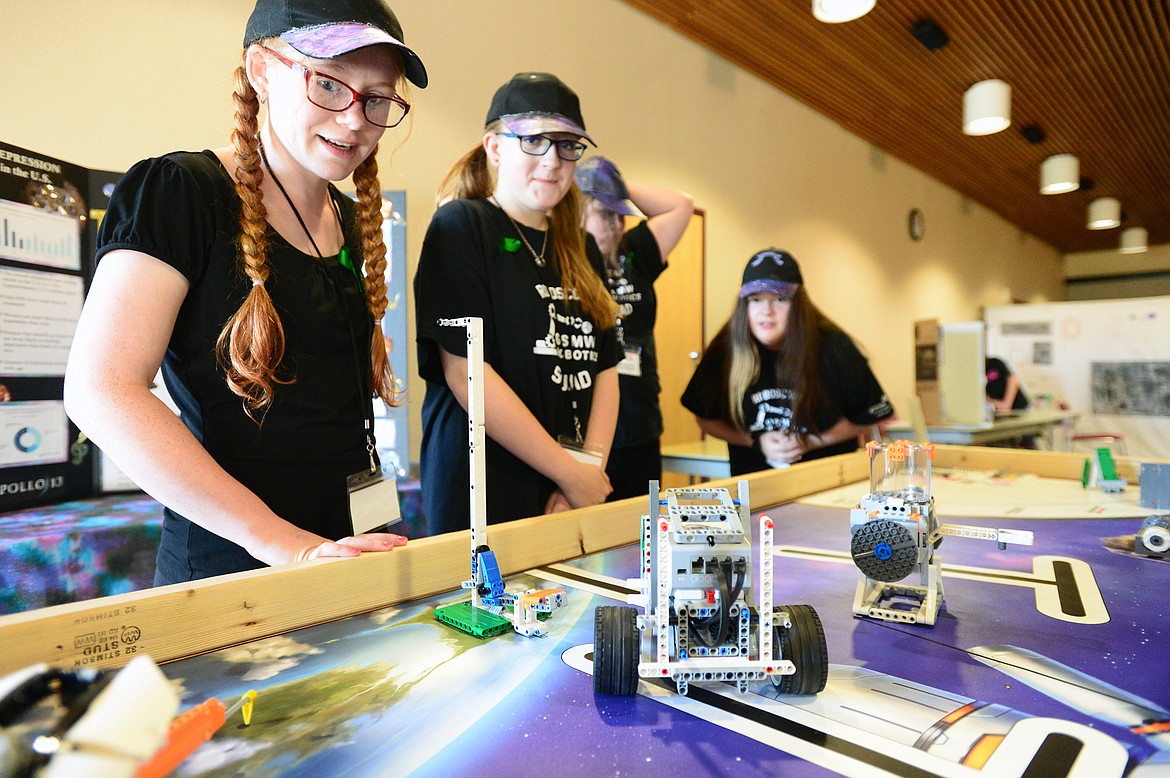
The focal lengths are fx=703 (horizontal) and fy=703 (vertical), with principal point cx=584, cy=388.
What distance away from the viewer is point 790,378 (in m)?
2.35

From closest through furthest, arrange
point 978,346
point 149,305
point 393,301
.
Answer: point 149,305 → point 393,301 → point 978,346

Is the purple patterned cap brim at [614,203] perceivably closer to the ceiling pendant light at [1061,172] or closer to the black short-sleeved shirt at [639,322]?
the black short-sleeved shirt at [639,322]

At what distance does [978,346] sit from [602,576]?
386 centimetres

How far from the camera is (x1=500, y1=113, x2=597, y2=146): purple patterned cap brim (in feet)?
4.74

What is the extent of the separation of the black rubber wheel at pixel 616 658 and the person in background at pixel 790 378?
5.56ft

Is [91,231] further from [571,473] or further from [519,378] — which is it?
[571,473]

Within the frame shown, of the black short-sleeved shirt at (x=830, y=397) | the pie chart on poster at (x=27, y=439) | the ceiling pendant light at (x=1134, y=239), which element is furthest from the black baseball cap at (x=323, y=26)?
the ceiling pendant light at (x=1134, y=239)

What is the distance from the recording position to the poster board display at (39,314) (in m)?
1.64

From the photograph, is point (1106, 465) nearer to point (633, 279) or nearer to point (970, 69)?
point (633, 279)

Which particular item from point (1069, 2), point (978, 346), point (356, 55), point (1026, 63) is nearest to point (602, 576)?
point (356, 55)

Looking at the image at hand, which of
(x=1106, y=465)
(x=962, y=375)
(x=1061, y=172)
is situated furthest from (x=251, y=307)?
(x=1061, y=172)

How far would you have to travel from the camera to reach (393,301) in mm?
2377

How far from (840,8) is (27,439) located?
347 cm

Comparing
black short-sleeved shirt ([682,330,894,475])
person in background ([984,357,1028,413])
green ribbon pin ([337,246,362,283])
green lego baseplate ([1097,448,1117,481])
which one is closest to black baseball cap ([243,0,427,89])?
green ribbon pin ([337,246,362,283])
